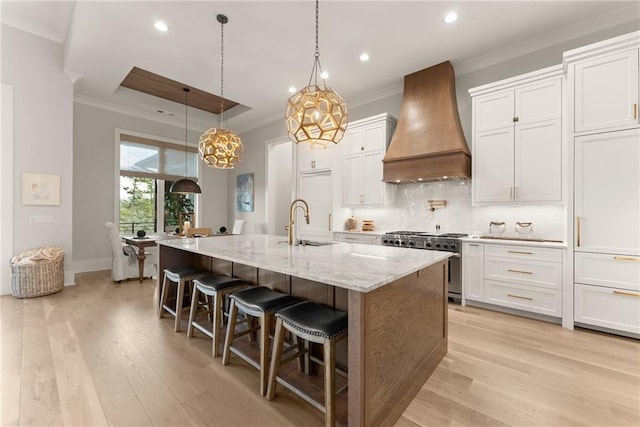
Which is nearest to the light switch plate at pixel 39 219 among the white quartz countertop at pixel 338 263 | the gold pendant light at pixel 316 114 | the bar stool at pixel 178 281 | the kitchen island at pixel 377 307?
the bar stool at pixel 178 281

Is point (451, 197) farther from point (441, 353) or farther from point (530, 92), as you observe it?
point (441, 353)

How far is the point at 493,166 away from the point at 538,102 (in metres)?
0.81

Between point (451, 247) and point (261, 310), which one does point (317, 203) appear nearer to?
point (451, 247)

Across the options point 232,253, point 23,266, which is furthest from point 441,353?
point 23,266

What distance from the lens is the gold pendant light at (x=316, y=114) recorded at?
6.77 ft

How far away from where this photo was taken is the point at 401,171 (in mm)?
4039

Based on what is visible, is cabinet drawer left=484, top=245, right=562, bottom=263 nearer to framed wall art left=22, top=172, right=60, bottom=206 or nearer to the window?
framed wall art left=22, top=172, right=60, bottom=206

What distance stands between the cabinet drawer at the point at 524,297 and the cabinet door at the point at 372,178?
1.91 metres

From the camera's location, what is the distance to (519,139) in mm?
3273

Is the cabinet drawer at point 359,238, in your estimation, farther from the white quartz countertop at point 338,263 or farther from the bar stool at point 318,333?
the bar stool at point 318,333

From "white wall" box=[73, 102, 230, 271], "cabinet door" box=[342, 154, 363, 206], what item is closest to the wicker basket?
"white wall" box=[73, 102, 230, 271]

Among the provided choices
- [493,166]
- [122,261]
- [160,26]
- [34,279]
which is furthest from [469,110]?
[34,279]

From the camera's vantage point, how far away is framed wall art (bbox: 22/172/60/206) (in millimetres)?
3980

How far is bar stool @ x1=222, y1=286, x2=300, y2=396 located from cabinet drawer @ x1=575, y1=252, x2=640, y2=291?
288 centimetres
